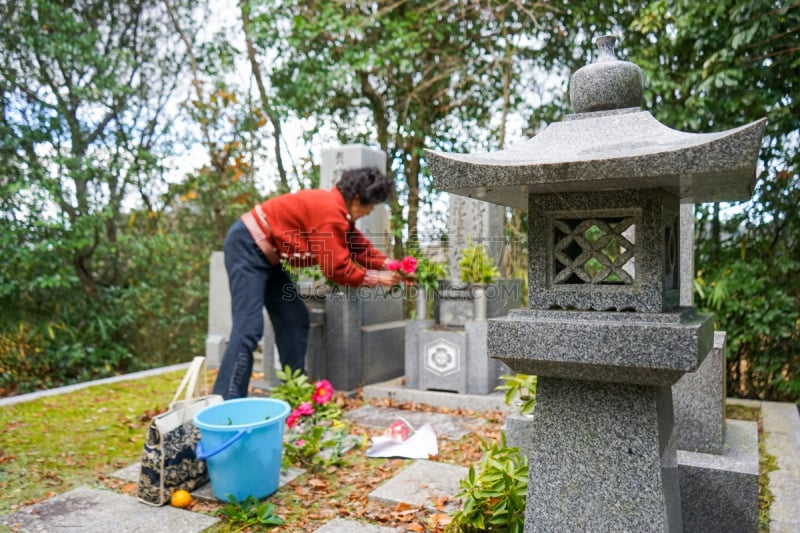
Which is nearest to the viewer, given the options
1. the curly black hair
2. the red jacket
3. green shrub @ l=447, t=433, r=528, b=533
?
green shrub @ l=447, t=433, r=528, b=533

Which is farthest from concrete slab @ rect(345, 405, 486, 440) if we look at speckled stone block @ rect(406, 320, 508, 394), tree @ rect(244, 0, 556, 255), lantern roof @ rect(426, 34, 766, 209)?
tree @ rect(244, 0, 556, 255)

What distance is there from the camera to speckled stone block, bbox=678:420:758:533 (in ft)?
8.19

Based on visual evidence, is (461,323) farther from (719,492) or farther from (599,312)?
(599,312)

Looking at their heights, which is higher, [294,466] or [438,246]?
[438,246]

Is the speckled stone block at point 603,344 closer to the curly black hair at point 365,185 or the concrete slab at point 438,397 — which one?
the curly black hair at point 365,185

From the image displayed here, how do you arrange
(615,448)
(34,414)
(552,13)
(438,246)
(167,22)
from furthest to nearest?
(167,22)
(552,13)
(438,246)
(34,414)
(615,448)

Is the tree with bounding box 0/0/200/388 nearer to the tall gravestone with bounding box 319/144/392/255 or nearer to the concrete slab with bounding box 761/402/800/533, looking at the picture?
the tall gravestone with bounding box 319/144/392/255

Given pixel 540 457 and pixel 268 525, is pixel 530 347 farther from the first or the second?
pixel 268 525

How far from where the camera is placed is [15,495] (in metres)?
2.94

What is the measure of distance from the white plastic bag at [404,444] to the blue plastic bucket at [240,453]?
809 millimetres

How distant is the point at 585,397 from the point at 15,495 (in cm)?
293

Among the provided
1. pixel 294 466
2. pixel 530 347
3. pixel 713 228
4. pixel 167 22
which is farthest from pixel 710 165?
pixel 167 22

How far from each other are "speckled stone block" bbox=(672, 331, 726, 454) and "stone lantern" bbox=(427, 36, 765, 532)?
729 mm

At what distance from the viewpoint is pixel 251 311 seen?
3648 millimetres
